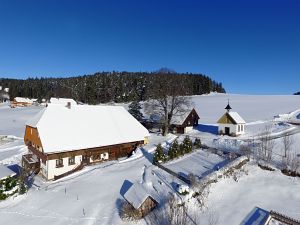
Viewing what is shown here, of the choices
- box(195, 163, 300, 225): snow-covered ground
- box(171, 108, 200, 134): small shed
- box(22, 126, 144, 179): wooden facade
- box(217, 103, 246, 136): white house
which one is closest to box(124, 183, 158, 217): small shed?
box(195, 163, 300, 225): snow-covered ground

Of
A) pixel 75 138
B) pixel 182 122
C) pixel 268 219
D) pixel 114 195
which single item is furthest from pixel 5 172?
pixel 268 219

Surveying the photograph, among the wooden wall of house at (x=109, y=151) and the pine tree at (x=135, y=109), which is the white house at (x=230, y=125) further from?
the wooden wall of house at (x=109, y=151)

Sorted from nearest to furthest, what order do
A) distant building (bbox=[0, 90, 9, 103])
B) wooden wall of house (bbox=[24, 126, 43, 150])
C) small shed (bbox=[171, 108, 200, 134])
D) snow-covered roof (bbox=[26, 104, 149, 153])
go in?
snow-covered roof (bbox=[26, 104, 149, 153]) < wooden wall of house (bbox=[24, 126, 43, 150]) < small shed (bbox=[171, 108, 200, 134]) < distant building (bbox=[0, 90, 9, 103])

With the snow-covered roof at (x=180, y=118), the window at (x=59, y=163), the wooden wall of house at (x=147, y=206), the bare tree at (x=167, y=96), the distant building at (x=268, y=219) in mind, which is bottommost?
the distant building at (x=268, y=219)

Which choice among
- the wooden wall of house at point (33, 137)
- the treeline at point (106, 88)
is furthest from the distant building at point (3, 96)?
the wooden wall of house at point (33, 137)

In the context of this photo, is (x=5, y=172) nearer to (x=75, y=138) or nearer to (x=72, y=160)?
(x=72, y=160)

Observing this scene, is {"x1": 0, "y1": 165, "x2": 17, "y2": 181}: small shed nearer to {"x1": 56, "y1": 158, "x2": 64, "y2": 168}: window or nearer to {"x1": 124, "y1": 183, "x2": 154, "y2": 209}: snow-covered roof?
{"x1": 56, "y1": 158, "x2": 64, "y2": 168}: window

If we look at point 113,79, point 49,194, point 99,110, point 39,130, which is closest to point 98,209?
point 49,194

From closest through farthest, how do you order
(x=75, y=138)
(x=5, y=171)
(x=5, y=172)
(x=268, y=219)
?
(x=268, y=219) → (x=75, y=138) → (x=5, y=172) → (x=5, y=171)
